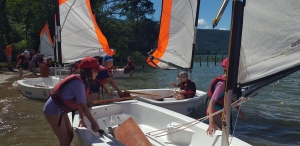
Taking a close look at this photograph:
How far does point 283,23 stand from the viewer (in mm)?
2289

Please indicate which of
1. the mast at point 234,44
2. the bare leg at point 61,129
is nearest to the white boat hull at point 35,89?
the bare leg at point 61,129

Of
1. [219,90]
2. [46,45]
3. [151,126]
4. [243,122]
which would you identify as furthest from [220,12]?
[46,45]

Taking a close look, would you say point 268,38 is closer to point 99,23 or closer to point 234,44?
point 234,44

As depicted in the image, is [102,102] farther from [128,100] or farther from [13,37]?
[13,37]

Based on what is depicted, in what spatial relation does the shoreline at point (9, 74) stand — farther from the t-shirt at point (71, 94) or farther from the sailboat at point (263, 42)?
the sailboat at point (263, 42)

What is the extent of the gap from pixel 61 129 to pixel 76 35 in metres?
5.41

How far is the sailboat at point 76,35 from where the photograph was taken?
8.16m

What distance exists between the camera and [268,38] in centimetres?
232

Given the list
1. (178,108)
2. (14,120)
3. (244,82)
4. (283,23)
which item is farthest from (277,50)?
(14,120)

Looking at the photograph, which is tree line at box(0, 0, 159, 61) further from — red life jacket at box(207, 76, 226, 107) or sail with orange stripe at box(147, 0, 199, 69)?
red life jacket at box(207, 76, 226, 107)

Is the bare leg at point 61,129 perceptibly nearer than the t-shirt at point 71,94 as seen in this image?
No

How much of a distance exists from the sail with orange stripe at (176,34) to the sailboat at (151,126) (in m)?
3.56

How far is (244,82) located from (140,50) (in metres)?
36.5

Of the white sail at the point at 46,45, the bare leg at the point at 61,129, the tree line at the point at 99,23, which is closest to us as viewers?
the bare leg at the point at 61,129
